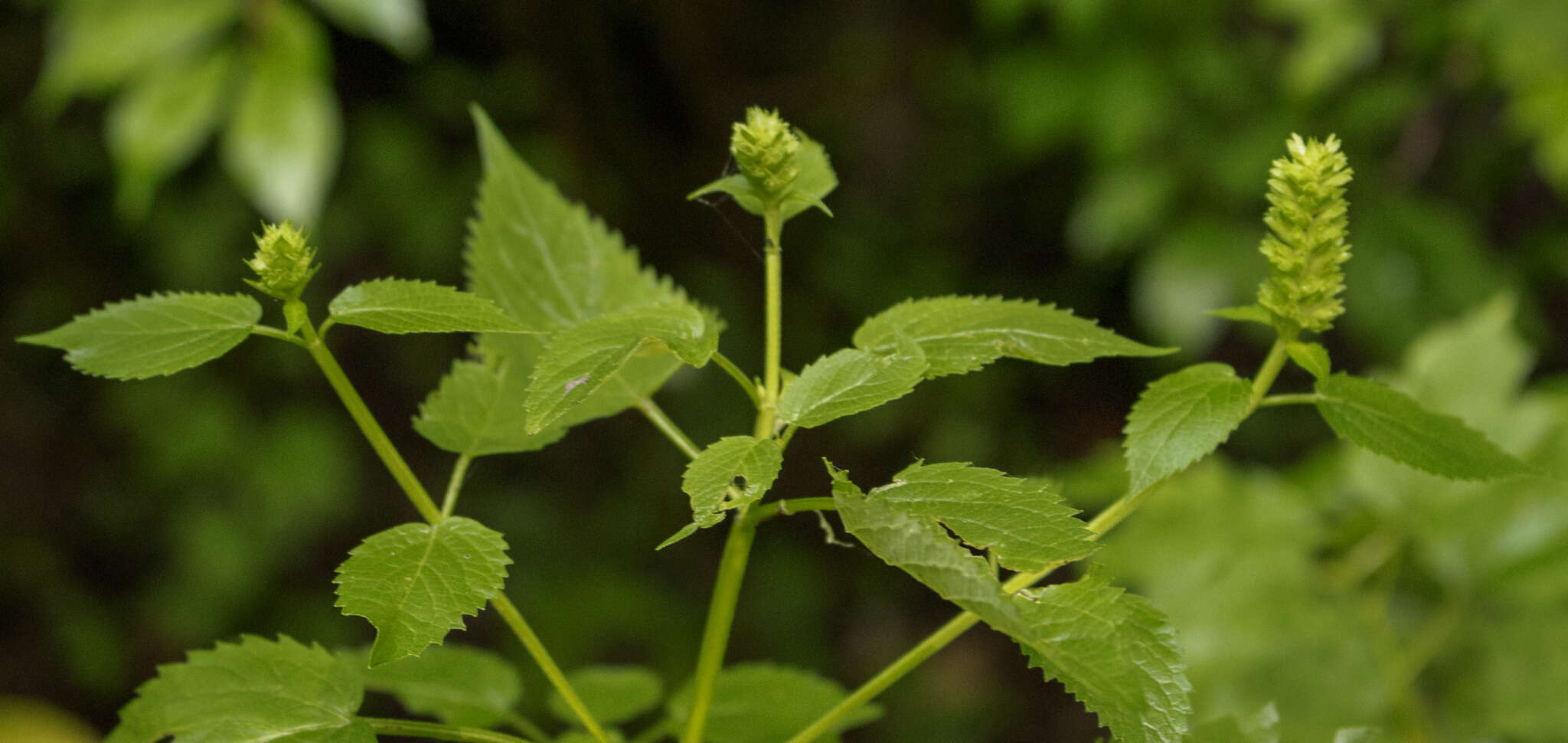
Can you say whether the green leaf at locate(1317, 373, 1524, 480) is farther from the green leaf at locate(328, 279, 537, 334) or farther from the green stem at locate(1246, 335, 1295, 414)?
the green leaf at locate(328, 279, 537, 334)

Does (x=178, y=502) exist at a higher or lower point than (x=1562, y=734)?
higher

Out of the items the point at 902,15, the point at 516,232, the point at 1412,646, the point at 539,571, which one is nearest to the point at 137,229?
the point at 539,571

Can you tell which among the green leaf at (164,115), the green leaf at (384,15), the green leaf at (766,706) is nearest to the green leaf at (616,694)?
the green leaf at (766,706)

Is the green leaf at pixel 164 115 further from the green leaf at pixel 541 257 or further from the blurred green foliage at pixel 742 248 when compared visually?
the green leaf at pixel 541 257

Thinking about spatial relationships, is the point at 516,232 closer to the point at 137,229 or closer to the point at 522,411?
the point at 522,411

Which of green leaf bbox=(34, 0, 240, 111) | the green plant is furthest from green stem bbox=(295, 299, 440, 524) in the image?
green leaf bbox=(34, 0, 240, 111)

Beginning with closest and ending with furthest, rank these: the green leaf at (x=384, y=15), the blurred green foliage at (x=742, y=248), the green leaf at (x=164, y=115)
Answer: the green leaf at (x=384, y=15) < the green leaf at (x=164, y=115) < the blurred green foliage at (x=742, y=248)
